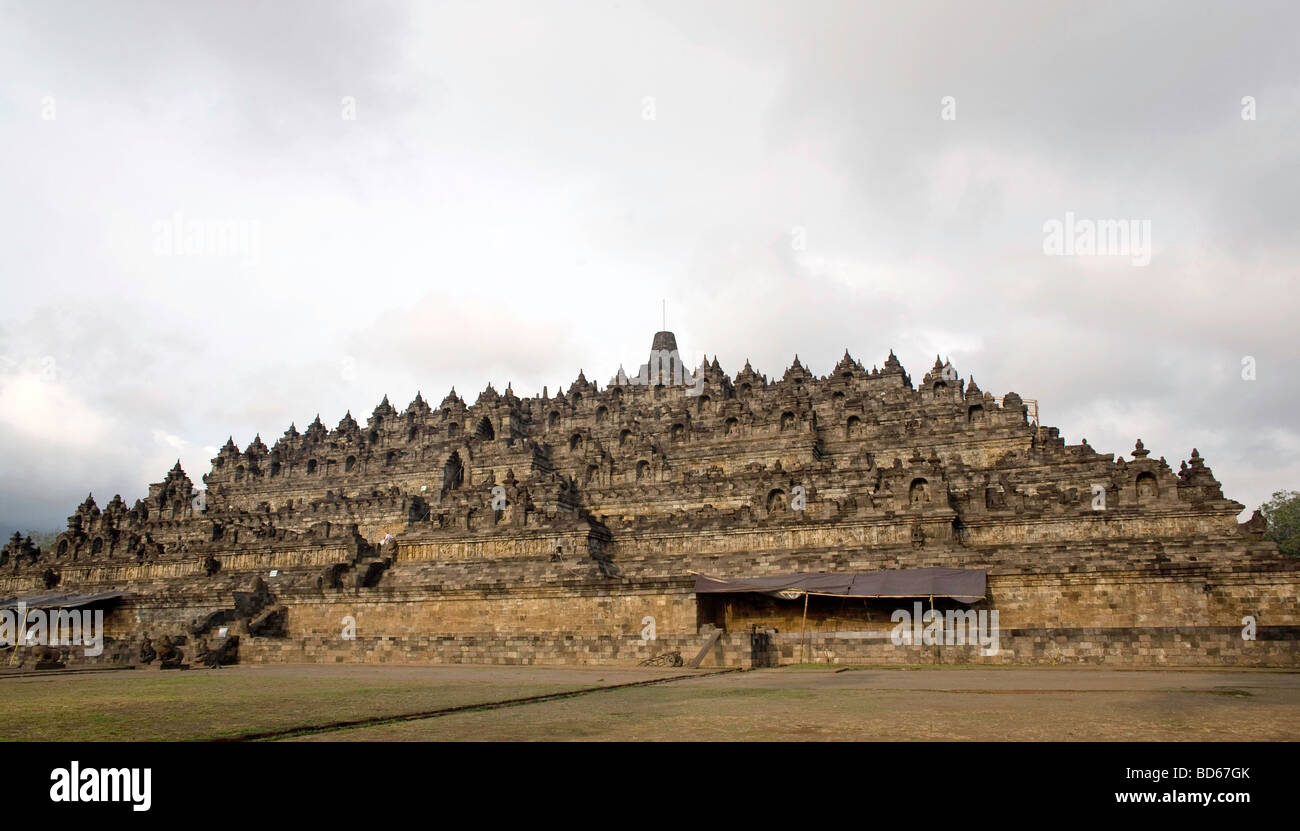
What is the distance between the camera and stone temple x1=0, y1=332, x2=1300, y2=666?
2675cm

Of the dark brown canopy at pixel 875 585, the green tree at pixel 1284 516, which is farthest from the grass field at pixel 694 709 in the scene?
the green tree at pixel 1284 516

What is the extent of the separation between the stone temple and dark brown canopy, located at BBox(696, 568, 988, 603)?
0.34 metres

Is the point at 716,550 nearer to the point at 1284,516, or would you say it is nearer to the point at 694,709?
the point at 694,709

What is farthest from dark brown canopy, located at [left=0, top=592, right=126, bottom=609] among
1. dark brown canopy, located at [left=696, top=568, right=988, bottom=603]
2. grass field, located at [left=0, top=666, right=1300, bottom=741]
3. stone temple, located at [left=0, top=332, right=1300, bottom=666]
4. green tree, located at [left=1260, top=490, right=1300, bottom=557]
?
green tree, located at [left=1260, top=490, right=1300, bottom=557]

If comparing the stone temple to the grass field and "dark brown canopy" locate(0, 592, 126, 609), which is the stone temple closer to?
"dark brown canopy" locate(0, 592, 126, 609)

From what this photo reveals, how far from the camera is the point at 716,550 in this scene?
39.6m

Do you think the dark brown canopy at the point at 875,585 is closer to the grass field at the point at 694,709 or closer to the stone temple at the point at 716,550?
the stone temple at the point at 716,550

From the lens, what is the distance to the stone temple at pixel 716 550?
26750 millimetres

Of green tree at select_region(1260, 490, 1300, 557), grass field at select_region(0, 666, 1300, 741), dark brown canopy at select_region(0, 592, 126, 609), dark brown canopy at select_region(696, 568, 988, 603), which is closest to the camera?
grass field at select_region(0, 666, 1300, 741)

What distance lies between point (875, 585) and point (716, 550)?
42.0 ft

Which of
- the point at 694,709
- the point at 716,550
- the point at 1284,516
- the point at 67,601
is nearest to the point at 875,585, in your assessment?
the point at 716,550
